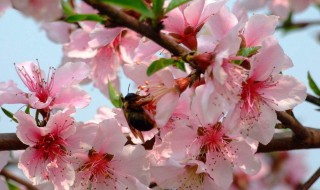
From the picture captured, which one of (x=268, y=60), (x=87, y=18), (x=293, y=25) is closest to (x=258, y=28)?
(x=268, y=60)

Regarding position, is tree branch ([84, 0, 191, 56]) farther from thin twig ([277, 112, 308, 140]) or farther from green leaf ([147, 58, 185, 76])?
thin twig ([277, 112, 308, 140])

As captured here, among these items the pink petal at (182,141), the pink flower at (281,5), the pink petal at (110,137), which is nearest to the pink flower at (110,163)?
the pink petal at (110,137)

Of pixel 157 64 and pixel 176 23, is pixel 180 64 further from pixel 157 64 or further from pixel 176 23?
pixel 176 23

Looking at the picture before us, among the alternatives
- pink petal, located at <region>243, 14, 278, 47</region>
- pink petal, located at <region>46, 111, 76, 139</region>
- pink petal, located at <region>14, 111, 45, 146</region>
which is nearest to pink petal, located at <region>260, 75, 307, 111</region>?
pink petal, located at <region>243, 14, 278, 47</region>

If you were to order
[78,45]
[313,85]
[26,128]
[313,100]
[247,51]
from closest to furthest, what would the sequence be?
1. [247,51]
2. [26,128]
3. [313,100]
4. [313,85]
5. [78,45]

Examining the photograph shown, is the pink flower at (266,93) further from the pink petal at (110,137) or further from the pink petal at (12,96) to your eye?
the pink petal at (12,96)
